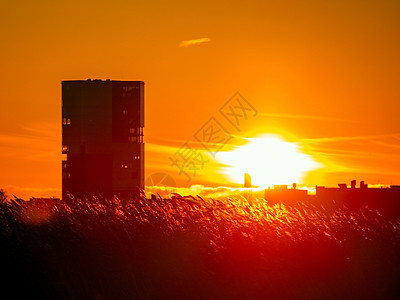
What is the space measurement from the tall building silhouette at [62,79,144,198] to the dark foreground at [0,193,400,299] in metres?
115

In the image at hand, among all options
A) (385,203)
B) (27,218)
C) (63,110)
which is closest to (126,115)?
(63,110)

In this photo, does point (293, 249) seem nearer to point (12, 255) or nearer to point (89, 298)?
point (89, 298)

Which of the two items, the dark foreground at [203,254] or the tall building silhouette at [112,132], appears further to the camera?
the tall building silhouette at [112,132]

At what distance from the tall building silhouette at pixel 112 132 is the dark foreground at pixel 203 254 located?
377ft

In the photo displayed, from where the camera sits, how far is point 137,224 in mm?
25469

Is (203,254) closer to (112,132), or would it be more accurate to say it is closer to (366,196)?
(366,196)

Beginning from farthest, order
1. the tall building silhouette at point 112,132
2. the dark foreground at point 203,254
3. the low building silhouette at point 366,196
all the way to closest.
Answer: the tall building silhouette at point 112,132, the low building silhouette at point 366,196, the dark foreground at point 203,254

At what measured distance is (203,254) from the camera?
23266 mm

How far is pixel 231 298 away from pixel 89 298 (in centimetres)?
385

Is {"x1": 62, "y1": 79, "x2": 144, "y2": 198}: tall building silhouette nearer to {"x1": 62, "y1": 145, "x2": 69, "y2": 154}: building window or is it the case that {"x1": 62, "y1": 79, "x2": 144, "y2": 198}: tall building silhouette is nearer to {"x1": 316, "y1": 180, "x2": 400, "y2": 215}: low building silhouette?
{"x1": 62, "y1": 145, "x2": 69, "y2": 154}: building window

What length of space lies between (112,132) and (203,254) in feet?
409

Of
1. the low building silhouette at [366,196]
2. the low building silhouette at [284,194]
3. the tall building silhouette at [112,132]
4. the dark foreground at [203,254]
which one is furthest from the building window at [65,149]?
the dark foreground at [203,254]

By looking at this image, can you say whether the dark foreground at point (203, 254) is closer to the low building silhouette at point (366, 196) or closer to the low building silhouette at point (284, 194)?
the low building silhouette at point (366, 196)

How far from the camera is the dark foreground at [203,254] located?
70.5ft
